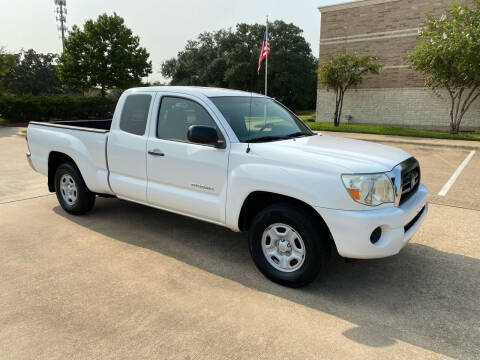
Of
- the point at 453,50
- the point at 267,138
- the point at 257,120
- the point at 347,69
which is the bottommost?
the point at 267,138

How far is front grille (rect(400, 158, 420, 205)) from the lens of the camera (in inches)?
141

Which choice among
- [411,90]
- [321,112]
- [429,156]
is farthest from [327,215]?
[321,112]

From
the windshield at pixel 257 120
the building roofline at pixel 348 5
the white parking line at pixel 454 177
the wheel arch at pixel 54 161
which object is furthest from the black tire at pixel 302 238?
the building roofline at pixel 348 5

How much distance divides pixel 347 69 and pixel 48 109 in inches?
763

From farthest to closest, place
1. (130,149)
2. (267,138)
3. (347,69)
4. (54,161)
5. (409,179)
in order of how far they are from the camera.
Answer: (347,69) < (54,161) < (130,149) < (267,138) < (409,179)

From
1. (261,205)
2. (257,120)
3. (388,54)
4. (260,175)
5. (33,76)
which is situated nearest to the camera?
(260,175)

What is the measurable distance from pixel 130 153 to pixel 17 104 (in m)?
24.0

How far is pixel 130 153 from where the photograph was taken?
4.68m

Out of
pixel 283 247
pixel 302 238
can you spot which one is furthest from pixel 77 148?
pixel 302 238

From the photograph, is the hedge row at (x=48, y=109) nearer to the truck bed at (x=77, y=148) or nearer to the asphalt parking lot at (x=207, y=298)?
the truck bed at (x=77, y=148)

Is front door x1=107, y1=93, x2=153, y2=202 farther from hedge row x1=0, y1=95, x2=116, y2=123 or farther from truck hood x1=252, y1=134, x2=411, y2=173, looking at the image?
hedge row x1=0, y1=95, x2=116, y2=123

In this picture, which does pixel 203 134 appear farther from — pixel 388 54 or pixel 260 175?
pixel 388 54

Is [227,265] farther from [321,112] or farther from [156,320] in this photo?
[321,112]

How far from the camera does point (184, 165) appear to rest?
13.6ft
